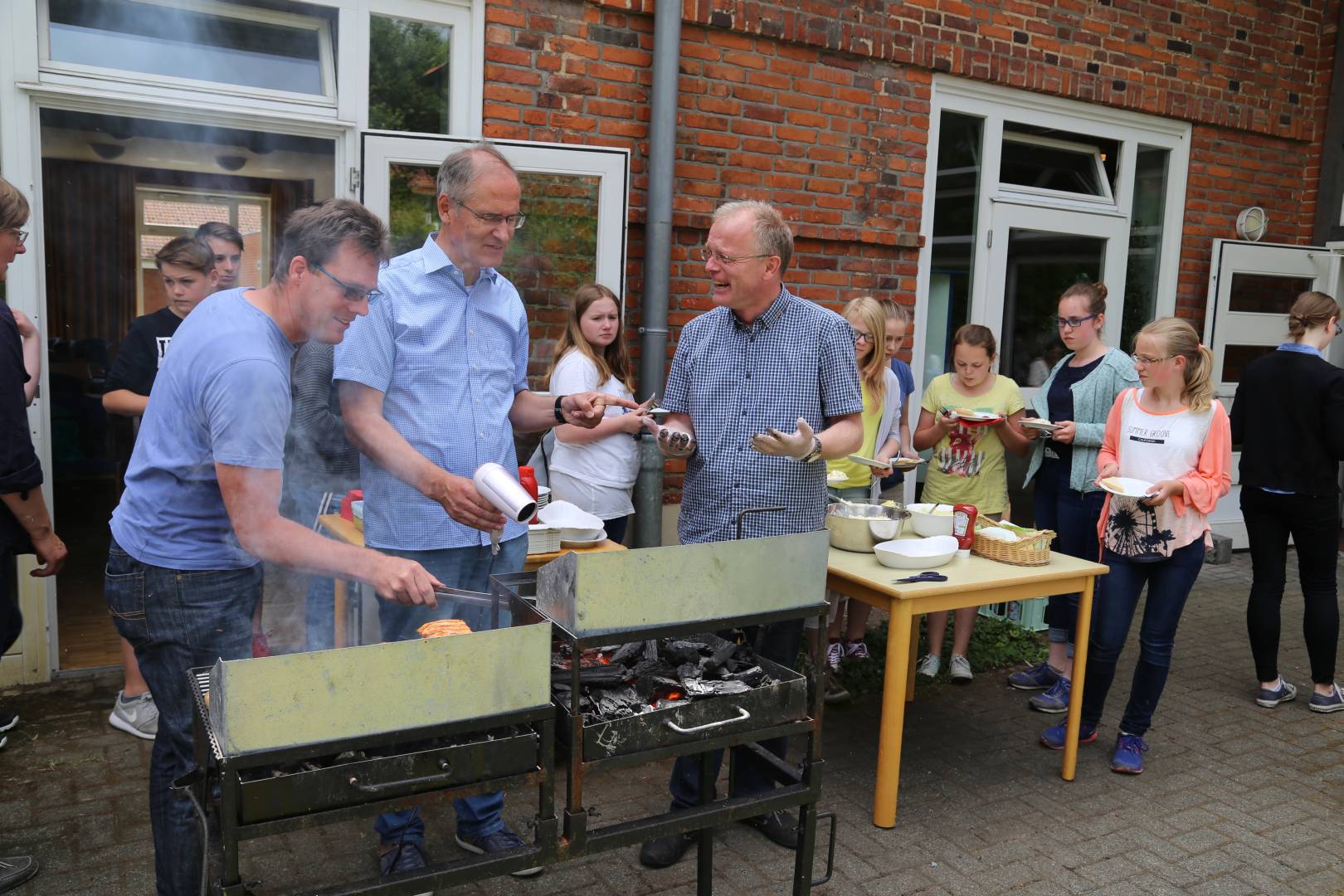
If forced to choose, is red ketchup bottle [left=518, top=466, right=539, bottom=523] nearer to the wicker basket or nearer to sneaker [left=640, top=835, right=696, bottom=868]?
sneaker [left=640, top=835, right=696, bottom=868]

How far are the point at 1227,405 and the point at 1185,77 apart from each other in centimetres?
254

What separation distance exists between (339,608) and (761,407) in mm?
1966

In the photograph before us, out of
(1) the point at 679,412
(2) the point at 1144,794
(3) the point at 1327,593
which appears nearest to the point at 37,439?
(1) the point at 679,412

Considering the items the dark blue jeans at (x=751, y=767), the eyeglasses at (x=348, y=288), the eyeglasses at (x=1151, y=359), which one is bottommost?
the dark blue jeans at (x=751, y=767)

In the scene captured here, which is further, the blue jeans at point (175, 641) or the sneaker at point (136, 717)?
the sneaker at point (136, 717)

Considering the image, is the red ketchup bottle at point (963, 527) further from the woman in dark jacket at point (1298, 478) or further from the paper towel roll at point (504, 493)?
the paper towel roll at point (504, 493)

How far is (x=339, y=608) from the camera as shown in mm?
4168

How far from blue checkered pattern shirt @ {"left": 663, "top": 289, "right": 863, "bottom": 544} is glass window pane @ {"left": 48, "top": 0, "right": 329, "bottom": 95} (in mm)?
2734

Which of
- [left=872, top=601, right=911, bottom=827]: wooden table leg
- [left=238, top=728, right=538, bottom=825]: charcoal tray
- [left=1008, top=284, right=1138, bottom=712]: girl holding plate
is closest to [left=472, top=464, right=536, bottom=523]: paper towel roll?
[left=238, top=728, right=538, bottom=825]: charcoal tray

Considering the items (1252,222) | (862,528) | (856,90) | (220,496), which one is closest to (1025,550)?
(862,528)

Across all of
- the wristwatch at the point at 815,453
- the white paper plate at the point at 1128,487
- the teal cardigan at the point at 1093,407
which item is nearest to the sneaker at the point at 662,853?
the wristwatch at the point at 815,453

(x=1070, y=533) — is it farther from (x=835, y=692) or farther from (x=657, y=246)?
(x=657, y=246)

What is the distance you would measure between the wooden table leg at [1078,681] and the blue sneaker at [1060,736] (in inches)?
9.0

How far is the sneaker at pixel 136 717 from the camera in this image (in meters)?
4.14
